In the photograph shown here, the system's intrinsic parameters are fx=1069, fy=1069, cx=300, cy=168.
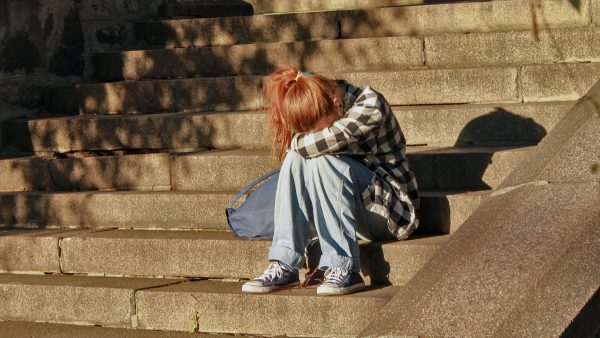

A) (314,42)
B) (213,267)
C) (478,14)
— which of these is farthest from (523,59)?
(213,267)

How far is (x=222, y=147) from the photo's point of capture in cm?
632

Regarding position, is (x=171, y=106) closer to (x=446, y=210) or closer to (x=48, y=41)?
(x=48, y=41)

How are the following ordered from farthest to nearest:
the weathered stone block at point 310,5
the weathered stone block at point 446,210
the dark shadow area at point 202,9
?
1. the dark shadow area at point 202,9
2. the weathered stone block at point 310,5
3. the weathered stone block at point 446,210

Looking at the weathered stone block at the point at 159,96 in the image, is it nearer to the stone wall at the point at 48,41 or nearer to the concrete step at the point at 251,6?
the stone wall at the point at 48,41

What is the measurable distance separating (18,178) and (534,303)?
Result: 392cm

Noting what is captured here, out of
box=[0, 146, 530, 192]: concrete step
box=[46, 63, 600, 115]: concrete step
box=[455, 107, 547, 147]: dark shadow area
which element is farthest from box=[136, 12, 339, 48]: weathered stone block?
box=[455, 107, 547, 147]: dark shadow area

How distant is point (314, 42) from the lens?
6809 mm

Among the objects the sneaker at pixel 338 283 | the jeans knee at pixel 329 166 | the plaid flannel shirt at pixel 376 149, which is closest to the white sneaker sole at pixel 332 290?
the sneaker at pixel 338 283

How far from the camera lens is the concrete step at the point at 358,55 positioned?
20.0ft

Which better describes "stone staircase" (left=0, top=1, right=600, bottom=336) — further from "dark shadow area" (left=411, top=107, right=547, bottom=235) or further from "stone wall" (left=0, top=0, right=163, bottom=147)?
"stone wall" (left=0, top=0, right=163, bottom=147)

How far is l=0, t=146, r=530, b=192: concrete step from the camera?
5297mm

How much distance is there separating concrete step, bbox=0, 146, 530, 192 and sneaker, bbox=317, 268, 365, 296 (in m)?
0.99

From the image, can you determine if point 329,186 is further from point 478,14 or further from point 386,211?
point 478,14

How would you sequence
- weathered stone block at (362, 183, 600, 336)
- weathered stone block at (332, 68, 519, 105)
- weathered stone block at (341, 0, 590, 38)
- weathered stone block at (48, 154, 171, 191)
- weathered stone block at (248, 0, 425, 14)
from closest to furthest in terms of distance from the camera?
weathered stone block at (362, 183, 600, 336), weathered stone block at (332, 68, 519, 105), weathered stone block at (48, 154, 171, 191), weathered stone block at (341, 0, 590, 38), weathered stone block at (248, 0, 425, 14)
